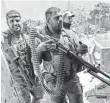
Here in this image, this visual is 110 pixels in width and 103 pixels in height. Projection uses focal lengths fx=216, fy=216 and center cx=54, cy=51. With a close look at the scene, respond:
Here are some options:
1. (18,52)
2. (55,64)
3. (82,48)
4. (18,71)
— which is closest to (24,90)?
(18,71)

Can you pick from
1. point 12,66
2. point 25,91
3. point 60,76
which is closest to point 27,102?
point 25,91

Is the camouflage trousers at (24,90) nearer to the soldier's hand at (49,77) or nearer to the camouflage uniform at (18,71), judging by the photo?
the camouflage uniform at (18,71)

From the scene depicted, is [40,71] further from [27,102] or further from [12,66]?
[27,102]

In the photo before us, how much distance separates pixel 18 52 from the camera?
6.37ft

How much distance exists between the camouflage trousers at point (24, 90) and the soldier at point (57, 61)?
0.85ft

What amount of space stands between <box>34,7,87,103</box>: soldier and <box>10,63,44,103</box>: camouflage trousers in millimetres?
260

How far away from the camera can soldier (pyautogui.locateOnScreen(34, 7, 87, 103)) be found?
5.57 feet

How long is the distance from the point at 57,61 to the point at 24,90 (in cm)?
57

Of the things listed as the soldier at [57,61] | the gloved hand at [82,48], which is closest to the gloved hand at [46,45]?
the soldier at [57,61]

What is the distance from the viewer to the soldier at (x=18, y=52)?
1.86 meters

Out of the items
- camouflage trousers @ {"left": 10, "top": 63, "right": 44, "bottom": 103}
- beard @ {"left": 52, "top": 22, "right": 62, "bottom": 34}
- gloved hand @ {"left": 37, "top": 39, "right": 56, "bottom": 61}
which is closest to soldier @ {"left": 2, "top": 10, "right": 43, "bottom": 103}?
camouflage trousers @ {"left": 10, "top": 63, "right": 44, "bottom": 103}

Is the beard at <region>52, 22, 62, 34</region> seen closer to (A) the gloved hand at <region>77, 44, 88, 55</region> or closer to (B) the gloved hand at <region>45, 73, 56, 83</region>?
(A) the gloved hand at <region>77, 44, 88, 55</region>

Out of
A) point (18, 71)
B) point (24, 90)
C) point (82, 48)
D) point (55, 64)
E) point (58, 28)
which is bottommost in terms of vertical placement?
point (24, 90)

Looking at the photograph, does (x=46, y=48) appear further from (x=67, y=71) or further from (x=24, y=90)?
(x=24, y=90)
